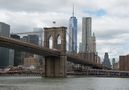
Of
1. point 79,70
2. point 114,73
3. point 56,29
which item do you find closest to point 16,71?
point 79,70

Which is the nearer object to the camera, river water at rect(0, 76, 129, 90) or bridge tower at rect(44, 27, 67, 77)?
river water at rect(0, 76, 129, 90)

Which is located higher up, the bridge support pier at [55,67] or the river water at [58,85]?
the bridge support pier at [55,67]

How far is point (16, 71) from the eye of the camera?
156125 millimetres

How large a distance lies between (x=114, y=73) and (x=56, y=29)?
2096 inches

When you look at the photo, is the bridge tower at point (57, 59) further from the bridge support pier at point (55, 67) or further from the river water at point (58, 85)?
the river water at point (58, 85)

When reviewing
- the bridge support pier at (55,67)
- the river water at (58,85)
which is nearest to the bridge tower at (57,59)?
the bridge support pier at (55,67)

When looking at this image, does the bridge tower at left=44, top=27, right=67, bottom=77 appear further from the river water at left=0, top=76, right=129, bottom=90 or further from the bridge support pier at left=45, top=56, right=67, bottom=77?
the river water at left=0, top=76, right=129, bottom=90

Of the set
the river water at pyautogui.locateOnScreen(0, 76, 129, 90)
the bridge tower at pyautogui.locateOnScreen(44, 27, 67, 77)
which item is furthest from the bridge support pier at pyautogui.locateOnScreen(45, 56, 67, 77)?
the river water at pyautogui.locateOnScreen(0, 76, 129, 90)

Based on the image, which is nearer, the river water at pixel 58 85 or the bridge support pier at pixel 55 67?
the river water at pixel 58 85

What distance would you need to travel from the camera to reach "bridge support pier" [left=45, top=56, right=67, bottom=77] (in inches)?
4099

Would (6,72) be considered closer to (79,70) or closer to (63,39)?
(79,70)

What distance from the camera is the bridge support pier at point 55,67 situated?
342ft

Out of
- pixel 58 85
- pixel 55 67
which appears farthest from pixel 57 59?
pixel 58 85

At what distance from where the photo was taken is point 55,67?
107m
